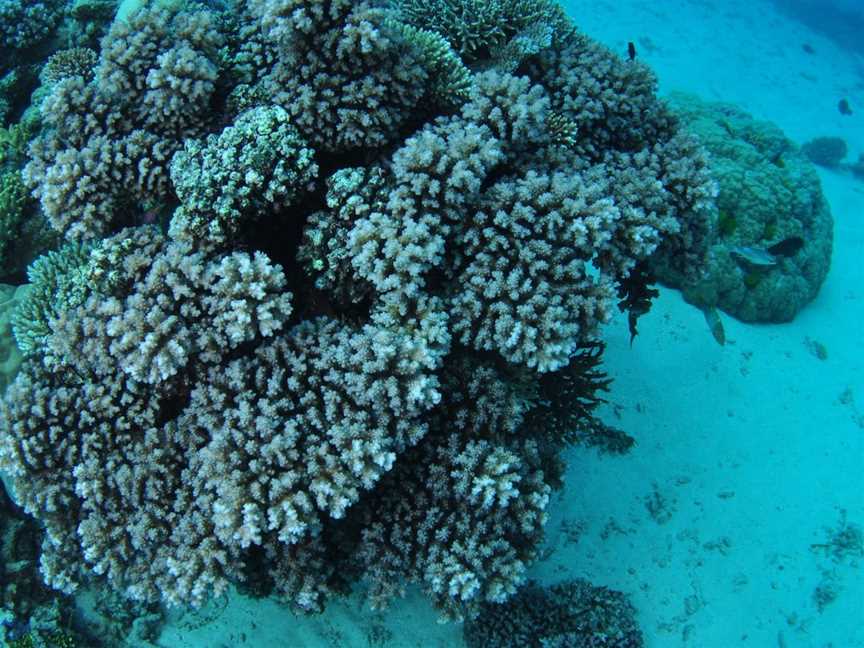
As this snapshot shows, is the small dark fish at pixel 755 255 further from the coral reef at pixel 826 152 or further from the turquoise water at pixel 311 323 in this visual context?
the coral reef at pixel 826 152

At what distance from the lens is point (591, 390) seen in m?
5.30

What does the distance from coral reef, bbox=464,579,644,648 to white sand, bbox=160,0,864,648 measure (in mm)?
359

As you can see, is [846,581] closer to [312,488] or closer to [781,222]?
[781,222]

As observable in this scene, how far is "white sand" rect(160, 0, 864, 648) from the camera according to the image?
5.41 m

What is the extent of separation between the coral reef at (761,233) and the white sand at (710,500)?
1.44ft

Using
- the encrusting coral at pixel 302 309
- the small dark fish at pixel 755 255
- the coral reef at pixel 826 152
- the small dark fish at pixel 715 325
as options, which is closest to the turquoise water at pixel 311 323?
the encrusting coral at pixel 302 309

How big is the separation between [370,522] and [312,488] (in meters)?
0.85

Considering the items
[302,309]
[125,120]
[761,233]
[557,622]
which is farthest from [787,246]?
[125,120]

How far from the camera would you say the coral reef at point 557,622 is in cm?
531

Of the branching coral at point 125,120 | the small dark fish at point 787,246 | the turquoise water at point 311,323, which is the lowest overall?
the small dark fish at point 787,246

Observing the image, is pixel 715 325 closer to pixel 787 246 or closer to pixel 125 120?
pixel 787 246

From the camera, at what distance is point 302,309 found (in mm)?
4137

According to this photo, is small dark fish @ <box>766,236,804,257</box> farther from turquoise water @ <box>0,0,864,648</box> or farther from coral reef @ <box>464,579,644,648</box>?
coral reef @ <box>464,579,644,648</box>

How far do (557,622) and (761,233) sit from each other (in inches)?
302
